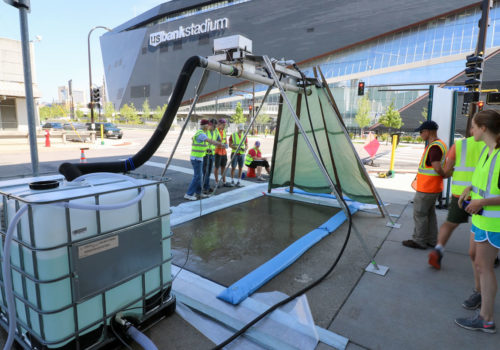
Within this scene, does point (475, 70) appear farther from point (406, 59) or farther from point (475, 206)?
point (406, 59)

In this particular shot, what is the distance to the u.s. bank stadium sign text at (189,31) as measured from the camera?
52.7 meters

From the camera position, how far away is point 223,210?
606 cm

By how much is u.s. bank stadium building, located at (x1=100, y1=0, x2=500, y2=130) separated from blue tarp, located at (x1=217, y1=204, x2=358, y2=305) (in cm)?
2677

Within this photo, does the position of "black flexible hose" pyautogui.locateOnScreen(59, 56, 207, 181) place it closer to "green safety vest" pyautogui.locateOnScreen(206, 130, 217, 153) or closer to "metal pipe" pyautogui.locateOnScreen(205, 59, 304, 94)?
"metal pipe" pyautogui.locateOnScreen(205, 59, 304, 94)

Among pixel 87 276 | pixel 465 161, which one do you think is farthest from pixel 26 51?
pixel 465 161

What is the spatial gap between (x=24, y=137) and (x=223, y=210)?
21.5 m

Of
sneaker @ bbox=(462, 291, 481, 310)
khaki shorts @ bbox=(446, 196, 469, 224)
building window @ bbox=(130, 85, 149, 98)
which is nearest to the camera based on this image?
sneaker @ bbox=(462, 291, 481, 310)

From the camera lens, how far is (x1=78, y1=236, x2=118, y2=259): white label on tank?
1869 mm

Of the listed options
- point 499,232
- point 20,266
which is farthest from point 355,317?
point 20,266

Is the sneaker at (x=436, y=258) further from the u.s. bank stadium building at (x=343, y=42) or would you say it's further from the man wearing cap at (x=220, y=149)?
Result: the u.s. bank stadium building at (x=343, y=42)

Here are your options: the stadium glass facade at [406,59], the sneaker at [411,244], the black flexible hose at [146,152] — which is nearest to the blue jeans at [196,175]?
the black flexible hose at [146,152]

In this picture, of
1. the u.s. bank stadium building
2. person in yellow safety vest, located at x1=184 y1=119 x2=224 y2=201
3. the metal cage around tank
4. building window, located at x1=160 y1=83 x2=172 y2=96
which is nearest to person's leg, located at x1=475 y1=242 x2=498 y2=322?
the metal cage around tank

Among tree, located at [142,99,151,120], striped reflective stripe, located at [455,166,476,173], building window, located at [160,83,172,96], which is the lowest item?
striped reflective stripe, located at [455,166,476,173]

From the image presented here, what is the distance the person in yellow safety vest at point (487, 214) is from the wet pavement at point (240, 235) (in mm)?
2276
